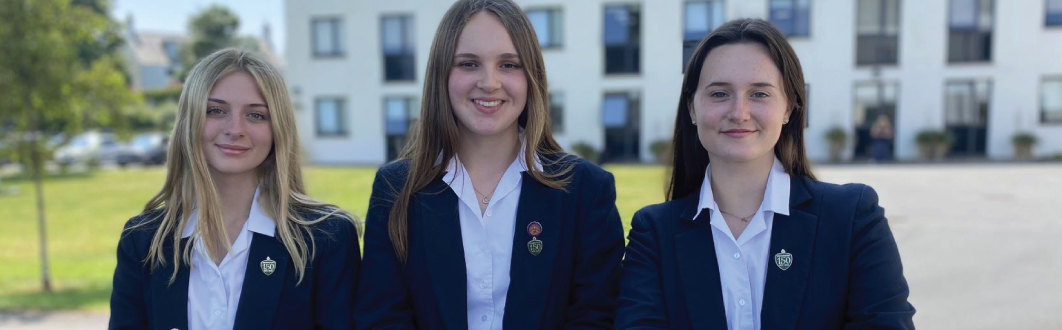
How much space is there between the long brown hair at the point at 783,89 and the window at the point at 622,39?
71.3 ft

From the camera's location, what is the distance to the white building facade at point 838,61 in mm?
21703

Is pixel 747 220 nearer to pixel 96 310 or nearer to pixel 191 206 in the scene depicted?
pixel 191 206

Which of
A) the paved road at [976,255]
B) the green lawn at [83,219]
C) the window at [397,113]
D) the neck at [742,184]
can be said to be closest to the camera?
the neck at [742,184]

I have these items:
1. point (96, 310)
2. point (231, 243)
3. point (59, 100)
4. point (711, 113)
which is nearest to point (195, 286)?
point (231, 243)

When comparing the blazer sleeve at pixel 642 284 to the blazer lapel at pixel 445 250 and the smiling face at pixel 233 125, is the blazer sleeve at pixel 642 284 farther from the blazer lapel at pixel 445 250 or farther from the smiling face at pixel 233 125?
the smiling face at pixel 233 125

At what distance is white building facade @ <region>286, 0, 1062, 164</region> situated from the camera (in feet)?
71.2

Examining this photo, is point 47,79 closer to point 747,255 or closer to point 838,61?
point 747,255

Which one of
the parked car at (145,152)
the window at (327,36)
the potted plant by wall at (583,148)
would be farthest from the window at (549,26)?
the parked car at (145,152)

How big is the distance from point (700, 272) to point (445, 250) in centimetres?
78

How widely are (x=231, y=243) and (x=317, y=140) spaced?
82.6 feet

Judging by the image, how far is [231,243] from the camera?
2490 millimetres

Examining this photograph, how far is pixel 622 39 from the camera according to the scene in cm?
2378

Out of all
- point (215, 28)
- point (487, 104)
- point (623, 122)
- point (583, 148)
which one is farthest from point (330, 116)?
point (487, 104)

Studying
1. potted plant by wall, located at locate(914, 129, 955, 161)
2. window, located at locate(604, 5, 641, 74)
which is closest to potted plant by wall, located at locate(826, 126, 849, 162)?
potted plant by wall, located at locate(914, 129, 955, 161)
